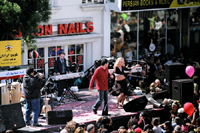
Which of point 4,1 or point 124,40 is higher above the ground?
point 4,1

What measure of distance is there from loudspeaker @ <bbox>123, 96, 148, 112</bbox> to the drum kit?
3160 millimetres

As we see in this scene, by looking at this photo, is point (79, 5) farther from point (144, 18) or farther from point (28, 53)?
point (144, 18)

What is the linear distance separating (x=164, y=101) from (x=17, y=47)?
4791 mm

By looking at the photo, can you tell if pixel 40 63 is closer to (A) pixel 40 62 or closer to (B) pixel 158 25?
(A) pixel 40 62

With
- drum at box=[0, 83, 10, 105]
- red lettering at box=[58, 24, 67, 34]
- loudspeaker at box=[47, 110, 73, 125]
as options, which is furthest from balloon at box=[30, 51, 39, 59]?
loudspeaker at box=[47, 110, 73, 125]

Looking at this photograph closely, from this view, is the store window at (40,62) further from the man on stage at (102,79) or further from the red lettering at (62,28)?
the man on stage at (102,79)

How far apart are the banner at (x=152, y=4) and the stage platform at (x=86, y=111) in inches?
146

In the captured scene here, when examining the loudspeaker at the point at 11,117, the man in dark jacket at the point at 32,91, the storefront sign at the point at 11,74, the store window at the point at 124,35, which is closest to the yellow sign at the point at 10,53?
the storefront sign at the point at 11,74

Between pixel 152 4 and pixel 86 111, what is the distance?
20.2ft

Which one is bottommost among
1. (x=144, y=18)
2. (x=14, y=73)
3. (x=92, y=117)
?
(x=92, y=117)

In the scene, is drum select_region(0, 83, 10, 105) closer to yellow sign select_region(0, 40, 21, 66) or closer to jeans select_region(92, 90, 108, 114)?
yellow sign select_region(0, 40, 21, 66)

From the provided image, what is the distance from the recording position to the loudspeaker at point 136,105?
14055mm

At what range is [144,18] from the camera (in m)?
20.8

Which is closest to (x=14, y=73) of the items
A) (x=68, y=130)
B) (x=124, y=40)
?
(x=68, y=130)
